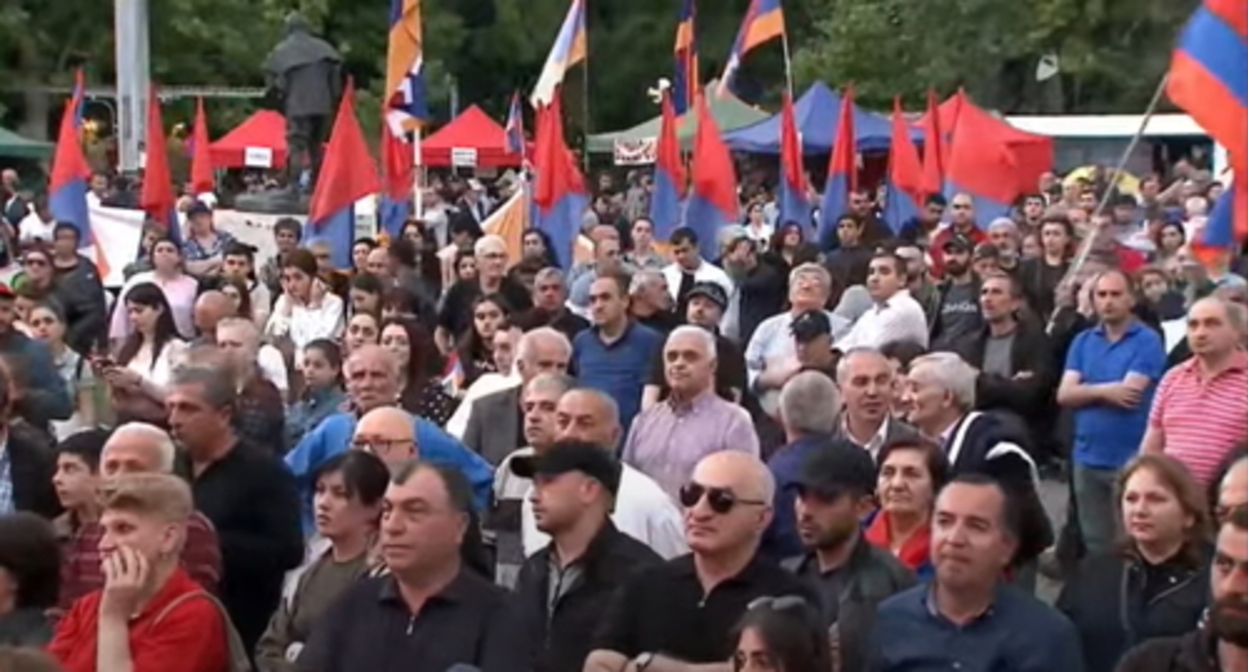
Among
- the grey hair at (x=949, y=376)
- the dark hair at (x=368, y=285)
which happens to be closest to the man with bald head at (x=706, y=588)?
the grey hair at (x=949, y=376)

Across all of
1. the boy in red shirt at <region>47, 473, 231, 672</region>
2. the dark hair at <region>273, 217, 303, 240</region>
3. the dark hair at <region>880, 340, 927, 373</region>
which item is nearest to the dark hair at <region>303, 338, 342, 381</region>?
the dark hair at <region>880, 340, 927, 373</region>

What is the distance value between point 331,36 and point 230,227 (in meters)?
33.9

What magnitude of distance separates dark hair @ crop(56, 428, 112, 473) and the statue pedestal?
16211 millimetres

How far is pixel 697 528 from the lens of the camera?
655 cm

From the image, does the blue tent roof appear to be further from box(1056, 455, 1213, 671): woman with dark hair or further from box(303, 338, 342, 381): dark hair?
box(1056, 455, 1213, 671): woman with dark hair

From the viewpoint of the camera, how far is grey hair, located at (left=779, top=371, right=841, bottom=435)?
881cm

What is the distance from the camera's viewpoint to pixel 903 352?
1059 centimetres

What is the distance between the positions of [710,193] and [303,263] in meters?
5.22

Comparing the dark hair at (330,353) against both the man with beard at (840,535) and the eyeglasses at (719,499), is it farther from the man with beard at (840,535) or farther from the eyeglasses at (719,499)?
the eyeglasses at (719,499)

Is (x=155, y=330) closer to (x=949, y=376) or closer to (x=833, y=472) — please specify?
(x=949, y=376)

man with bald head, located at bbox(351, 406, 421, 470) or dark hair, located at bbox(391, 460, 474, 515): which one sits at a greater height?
dark hair, located at bbox(391, 460, 474, 515)

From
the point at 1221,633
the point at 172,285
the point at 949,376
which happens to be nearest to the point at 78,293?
the point at 172,285

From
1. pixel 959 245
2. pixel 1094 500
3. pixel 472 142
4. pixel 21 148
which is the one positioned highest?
pixel 959 245

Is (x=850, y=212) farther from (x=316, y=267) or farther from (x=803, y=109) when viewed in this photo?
(x=803, y=109)
